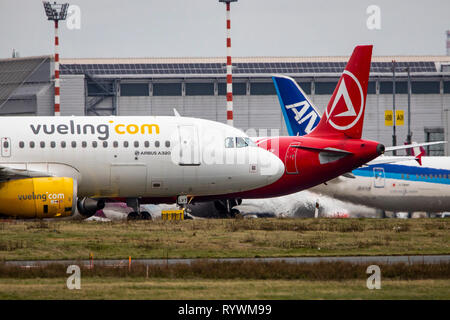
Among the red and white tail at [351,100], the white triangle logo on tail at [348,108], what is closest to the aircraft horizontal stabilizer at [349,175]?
the red and white tail at [351,100]

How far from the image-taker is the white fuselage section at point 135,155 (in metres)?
37.6

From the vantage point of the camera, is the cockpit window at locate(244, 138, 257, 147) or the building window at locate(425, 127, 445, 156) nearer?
the cockpit window at locate(244, 138, 257, 147)

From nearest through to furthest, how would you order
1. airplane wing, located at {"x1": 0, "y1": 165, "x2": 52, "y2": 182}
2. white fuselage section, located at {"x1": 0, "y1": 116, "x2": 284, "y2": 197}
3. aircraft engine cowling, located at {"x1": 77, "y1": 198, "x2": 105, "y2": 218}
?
airplane wing, located at {"x1": 0, "y1": 165, "x2": 52, "y2": 182}, white fuselage section, located at {"x1": 0, "y1": 116, "x2": 284, "y2": 197}, aircraft engine cowling, located at {"x1": 77, "y1": 198, "x2": 105, "y2": 218}

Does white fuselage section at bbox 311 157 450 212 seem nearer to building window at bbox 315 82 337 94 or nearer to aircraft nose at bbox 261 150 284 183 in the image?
aircraft nose at bbox 261 150 284 183

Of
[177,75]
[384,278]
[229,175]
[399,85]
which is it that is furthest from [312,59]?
[384,278]

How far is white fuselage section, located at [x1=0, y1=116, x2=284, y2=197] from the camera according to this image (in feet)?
123

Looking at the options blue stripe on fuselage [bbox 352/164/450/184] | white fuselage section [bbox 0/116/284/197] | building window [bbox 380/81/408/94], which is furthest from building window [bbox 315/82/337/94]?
white fuselage section [bbox 0/116/284/197]

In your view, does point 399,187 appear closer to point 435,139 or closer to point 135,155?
point 135,155

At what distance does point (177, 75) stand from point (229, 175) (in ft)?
208

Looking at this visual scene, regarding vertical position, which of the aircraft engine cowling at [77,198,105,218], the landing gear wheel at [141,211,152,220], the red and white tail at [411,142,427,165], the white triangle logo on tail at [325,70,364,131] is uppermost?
the white triangle logo on tail at [325,70,364,131]

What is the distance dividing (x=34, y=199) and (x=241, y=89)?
69.5m

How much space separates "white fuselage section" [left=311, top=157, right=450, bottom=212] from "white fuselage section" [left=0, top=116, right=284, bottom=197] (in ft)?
25.4

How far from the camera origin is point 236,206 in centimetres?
4388

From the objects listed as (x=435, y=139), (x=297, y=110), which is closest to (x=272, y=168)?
(x=297, y=110)
